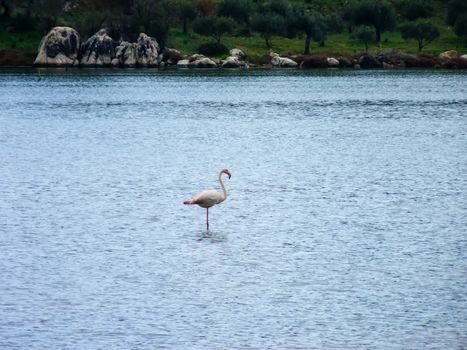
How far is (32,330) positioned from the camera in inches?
893

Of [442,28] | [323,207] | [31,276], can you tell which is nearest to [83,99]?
[323,207]

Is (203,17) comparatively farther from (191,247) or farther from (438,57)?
(191,247)

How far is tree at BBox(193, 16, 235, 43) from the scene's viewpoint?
540 feet

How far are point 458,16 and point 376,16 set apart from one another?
1397 cm

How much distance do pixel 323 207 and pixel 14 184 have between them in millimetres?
15293

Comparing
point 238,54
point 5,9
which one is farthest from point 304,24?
point 5,9

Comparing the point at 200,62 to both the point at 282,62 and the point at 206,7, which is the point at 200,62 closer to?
the point at 282,62

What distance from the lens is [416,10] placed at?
190 metres

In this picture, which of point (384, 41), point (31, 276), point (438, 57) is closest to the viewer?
point (31, 276)

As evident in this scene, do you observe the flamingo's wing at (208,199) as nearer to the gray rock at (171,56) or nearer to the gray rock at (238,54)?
the gray rock at (238,54)

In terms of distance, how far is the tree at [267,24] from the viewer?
164000 millimetres

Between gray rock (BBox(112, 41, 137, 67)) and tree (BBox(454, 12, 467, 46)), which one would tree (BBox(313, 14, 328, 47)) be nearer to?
tree (BBox(454, 12, 467, 46))

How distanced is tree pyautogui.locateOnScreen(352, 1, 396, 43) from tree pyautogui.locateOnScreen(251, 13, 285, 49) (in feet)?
50.3

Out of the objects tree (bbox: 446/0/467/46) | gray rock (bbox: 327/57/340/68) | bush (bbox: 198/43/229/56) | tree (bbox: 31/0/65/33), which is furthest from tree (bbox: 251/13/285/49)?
tree (bbox: 31/0/65/33)
